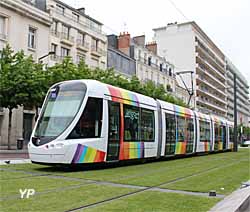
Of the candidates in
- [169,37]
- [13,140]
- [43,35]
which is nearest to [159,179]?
[13,140]

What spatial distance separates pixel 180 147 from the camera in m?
21.9

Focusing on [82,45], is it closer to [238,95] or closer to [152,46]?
[152,46]

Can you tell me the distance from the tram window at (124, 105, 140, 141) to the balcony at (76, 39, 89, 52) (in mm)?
28548

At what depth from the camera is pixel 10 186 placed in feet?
28.4

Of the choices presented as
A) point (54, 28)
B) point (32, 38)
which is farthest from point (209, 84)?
point (32, 38)

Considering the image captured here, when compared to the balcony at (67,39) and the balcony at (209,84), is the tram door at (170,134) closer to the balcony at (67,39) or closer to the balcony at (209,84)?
the balcony at (67,39)

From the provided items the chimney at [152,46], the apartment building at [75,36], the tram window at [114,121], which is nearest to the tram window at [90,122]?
the tram window at [114,121]

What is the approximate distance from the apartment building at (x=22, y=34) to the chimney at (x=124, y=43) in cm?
1850

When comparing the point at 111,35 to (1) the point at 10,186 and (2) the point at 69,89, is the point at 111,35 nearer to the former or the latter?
(2) the point at 69,89

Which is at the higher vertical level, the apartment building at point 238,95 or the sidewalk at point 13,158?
the apartment building at point 238,95

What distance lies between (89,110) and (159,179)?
3629 millimetres

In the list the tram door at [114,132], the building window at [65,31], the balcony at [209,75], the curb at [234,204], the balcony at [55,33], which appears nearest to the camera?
the curb at [234,204]

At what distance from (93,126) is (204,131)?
15.7 metres

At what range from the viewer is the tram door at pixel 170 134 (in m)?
19.7
